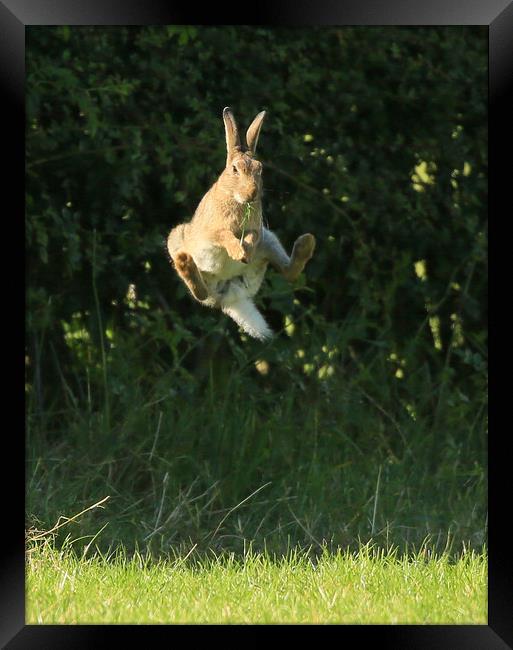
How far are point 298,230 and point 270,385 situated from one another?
33.9 inches

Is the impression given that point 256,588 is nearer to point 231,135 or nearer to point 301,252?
point 301,252

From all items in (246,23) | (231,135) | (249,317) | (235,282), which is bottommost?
(249,317)

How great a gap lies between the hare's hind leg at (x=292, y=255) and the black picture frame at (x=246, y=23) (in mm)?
677

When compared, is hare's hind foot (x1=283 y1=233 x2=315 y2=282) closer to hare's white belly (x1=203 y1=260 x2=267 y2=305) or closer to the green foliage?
hare's white belly (x1=203 y1=260 x2=267 y2=305)

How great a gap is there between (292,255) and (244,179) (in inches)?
17.6

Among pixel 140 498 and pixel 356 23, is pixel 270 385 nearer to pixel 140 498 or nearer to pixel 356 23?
pixel 140 498

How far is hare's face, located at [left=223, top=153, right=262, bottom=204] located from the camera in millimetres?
3154

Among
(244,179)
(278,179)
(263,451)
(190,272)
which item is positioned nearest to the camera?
(244,179)

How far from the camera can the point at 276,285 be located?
6449mm

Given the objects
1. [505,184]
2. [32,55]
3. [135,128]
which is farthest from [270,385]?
[505,184]

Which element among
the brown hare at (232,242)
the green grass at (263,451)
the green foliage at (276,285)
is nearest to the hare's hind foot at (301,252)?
the brown hare at (232,242)

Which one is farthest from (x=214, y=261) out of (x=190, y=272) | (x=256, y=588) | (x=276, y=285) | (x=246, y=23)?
(x=276, y=285)

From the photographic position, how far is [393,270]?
6875 mm

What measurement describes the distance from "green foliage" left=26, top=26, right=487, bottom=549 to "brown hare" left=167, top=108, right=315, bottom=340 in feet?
7.87
